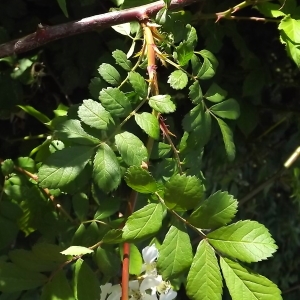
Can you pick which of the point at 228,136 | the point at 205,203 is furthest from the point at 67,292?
the point at 228,136

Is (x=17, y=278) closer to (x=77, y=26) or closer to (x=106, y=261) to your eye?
(x=106, y=261)

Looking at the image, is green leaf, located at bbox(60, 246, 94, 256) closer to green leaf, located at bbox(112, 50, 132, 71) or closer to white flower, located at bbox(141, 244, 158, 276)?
white flower, located at bbox(141, 244, 158, 276)

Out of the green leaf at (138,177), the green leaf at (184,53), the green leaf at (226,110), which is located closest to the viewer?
the green leaf at (138,177)

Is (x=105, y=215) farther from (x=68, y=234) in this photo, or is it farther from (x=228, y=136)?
(x=228, y=136)

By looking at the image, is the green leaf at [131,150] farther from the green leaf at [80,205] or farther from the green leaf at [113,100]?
the green leaf at [80,205]

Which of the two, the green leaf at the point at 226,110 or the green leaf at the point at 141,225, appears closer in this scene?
the green leaf at the point at 141,225

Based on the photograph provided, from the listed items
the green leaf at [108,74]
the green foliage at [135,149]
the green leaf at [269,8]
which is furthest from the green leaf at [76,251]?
the green leaf at [269,8]

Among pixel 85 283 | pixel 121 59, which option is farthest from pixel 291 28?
pixel 85 283
